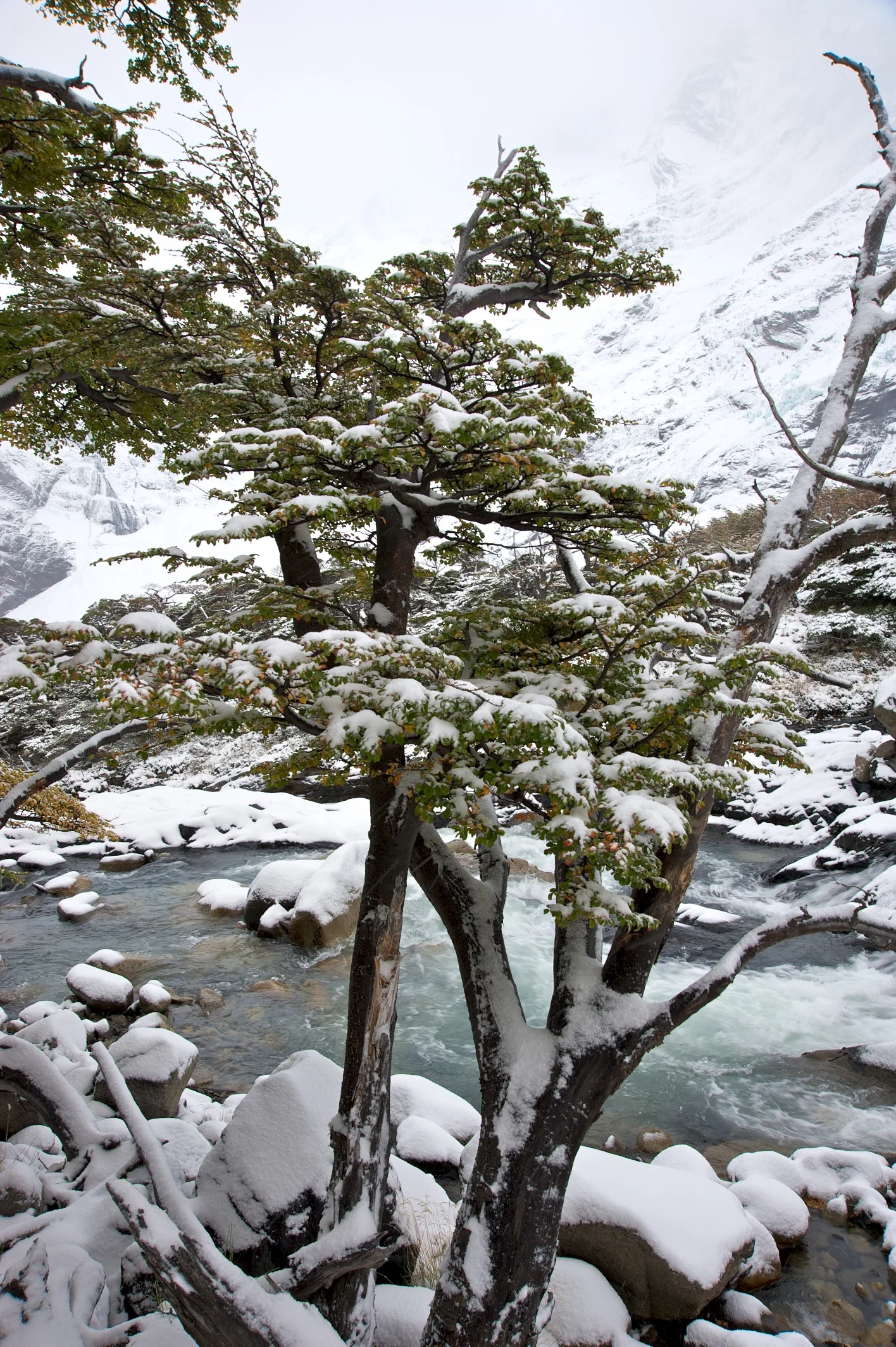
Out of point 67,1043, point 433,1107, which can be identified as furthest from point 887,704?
point 67,1043

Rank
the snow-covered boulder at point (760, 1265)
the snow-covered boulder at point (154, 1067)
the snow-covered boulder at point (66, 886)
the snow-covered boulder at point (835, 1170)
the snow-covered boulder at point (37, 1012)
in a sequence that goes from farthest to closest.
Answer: the snow-covered boulder at point (66, 886), the snow-covered boulder at point (37, 1012), the snow-covered boulder at point (154, 1067), the snow-covered boulder at point (835, 1170), the snow-covered boulder at point (760, 1265)

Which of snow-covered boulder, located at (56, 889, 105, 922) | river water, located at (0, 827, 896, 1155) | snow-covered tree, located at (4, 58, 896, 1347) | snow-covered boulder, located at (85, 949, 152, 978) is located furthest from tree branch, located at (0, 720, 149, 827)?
snow-covered boulder, located at (56, 889, 105, 922)

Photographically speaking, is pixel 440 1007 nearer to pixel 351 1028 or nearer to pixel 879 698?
pixel 351 1028

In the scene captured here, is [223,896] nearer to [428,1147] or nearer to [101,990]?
[101,990]

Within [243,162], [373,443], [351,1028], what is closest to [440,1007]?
[351,1028]

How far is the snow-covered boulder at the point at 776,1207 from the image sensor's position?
6.24 metres

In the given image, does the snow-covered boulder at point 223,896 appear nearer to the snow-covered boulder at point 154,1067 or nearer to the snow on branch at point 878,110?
the snow-covered boulder at point 154,1067

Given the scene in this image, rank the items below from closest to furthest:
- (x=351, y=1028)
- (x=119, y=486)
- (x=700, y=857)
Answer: (x=351, y=1028)
(x=700, y=857)
(x=119, y=486)

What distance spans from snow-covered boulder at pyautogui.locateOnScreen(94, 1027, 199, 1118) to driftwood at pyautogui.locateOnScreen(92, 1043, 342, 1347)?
4260mm

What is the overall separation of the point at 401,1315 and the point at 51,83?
9.88 m

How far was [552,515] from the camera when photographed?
17.0ft

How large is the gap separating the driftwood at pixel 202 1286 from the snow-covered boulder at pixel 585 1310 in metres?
2.38

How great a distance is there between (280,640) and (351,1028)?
306 cm

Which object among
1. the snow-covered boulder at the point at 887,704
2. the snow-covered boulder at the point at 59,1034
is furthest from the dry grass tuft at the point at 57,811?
the snow-covered boulder at the point at 887,704
